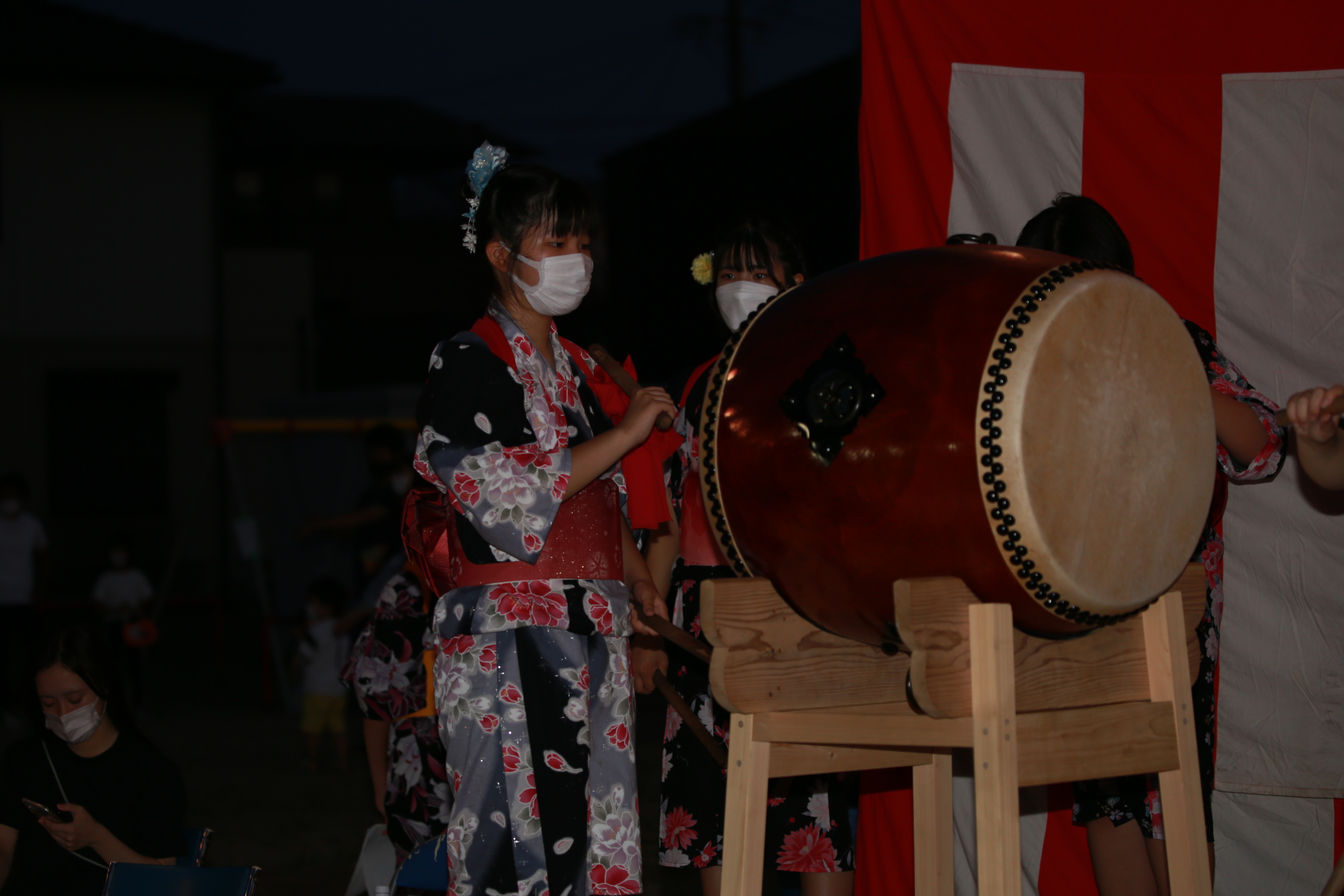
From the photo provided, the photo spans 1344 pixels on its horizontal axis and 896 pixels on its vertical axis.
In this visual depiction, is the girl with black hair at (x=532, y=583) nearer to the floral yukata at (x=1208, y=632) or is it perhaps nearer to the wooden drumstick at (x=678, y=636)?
the wooden drumstick at (x=678, y=636)

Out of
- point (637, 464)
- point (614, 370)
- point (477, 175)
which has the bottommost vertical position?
point (637, 464)

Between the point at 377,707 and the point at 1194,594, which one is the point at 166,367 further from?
the point at 1194,594

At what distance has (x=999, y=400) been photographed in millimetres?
1472

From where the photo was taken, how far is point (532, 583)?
1842 millimetres

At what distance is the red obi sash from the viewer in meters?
1.85

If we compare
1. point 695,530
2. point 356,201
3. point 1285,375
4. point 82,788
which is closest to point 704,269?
point 695,530

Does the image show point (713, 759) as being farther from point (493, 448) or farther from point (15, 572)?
point (15, 572)

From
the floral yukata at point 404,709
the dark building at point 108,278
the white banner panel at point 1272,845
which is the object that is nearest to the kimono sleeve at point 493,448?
the floral yukata at point 404,709

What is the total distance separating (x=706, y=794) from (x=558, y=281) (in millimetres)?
984

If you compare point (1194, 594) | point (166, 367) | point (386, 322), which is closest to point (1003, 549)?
point (1194, 594)

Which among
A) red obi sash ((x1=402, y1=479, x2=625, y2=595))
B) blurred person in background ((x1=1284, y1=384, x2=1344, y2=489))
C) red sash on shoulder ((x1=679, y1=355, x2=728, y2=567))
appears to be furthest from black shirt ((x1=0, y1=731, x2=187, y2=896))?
blurred person in background ((x1=1284, y1=384, x2=1344, y2=489))

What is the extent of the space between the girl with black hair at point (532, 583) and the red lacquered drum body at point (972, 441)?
0.84ft

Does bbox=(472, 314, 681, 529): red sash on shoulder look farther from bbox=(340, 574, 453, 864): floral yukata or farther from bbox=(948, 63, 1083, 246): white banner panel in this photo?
bbox=(948, 63, 1083, 246): white banner panel

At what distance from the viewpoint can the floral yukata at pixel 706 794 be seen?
2346 mm
